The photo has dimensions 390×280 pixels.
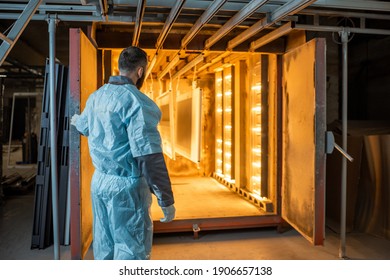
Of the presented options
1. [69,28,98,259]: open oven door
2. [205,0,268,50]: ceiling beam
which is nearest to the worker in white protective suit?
[69,28,98,259]: open oven door

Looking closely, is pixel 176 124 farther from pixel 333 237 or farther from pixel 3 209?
pixel 3 209

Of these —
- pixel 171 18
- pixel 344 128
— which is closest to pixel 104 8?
pixel 171 18

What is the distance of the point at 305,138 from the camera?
367 centimetres

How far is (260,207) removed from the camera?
479cm

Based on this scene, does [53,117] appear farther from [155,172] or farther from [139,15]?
[155,172]

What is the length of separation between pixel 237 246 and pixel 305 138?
1.48 m

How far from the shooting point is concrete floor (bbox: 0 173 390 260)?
391cm

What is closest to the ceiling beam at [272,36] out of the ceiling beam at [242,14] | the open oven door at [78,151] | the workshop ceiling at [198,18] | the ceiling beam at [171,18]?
the workshop ceiling at [198,18]

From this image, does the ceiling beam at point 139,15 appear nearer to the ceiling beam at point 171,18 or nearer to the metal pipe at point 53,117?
the ceiling beam at point 171,18

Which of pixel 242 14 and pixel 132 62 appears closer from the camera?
pixel 132 62

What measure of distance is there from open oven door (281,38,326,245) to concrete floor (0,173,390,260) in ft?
1.12

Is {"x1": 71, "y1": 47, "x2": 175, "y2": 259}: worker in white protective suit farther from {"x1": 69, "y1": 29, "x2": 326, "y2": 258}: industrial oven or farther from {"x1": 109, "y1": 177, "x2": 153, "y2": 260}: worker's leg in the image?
{"x1": 69, "y1": 29, "x2": 326, "y2": 258}: industrial oven

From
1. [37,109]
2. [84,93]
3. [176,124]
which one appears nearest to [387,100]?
[176,124]

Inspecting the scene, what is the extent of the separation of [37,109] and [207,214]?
9995 millimetres
